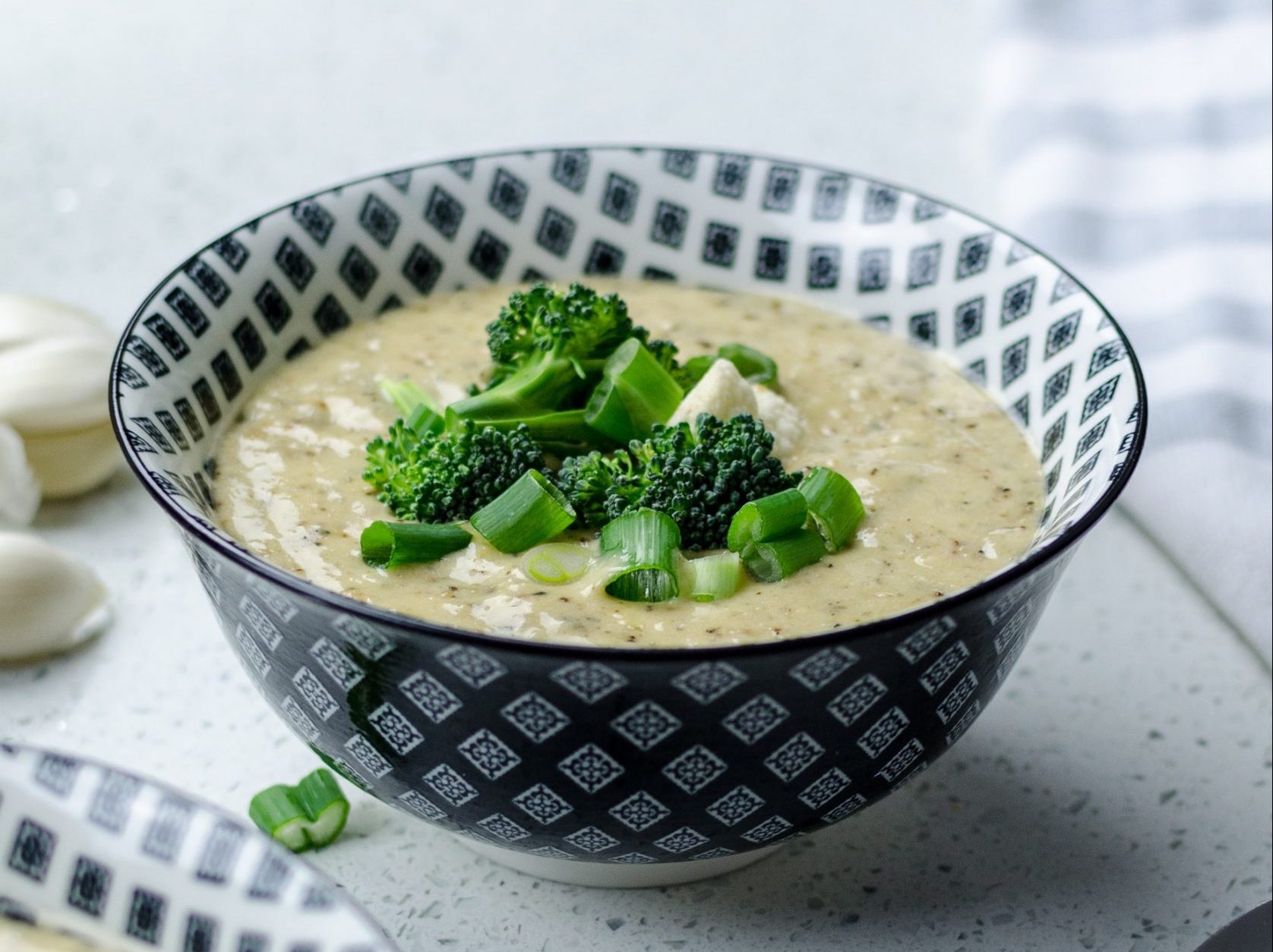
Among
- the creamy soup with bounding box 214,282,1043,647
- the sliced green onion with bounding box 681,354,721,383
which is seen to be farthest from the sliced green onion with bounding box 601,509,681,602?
the sliced green onion with bounding box 681,354,721,383

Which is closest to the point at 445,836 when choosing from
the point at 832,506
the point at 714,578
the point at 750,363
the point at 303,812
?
the point at 303,812

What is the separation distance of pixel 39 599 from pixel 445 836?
2.59 feet

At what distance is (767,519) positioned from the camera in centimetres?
186

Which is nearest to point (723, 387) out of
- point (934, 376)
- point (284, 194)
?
point (934, 376)

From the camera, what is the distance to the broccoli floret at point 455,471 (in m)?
1.96

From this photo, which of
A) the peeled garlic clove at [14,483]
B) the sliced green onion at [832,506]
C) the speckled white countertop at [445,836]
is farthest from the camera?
the peeled garlic clove at [14,483]

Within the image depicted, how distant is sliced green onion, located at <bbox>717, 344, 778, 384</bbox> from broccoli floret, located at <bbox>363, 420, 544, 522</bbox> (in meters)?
0.44

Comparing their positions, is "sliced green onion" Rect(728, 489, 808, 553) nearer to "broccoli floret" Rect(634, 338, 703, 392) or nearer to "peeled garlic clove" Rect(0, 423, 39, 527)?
"broccoli floret" Rect(634, 338, 703, 392)

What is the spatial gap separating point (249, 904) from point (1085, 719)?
1.46 meters

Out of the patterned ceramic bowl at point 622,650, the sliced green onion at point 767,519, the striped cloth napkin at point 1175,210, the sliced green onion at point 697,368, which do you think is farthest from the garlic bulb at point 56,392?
the striped cloth napkin at point 1175,210

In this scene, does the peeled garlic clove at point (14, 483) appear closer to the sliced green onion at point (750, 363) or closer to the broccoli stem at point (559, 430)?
the broccoli stem at point (559, 430)

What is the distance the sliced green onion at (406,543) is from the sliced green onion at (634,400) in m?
0.30

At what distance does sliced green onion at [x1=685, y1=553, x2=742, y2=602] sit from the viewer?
1.84m

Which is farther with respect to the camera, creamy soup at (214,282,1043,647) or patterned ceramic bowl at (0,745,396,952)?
creamy soup at (214,282,1043,647)
